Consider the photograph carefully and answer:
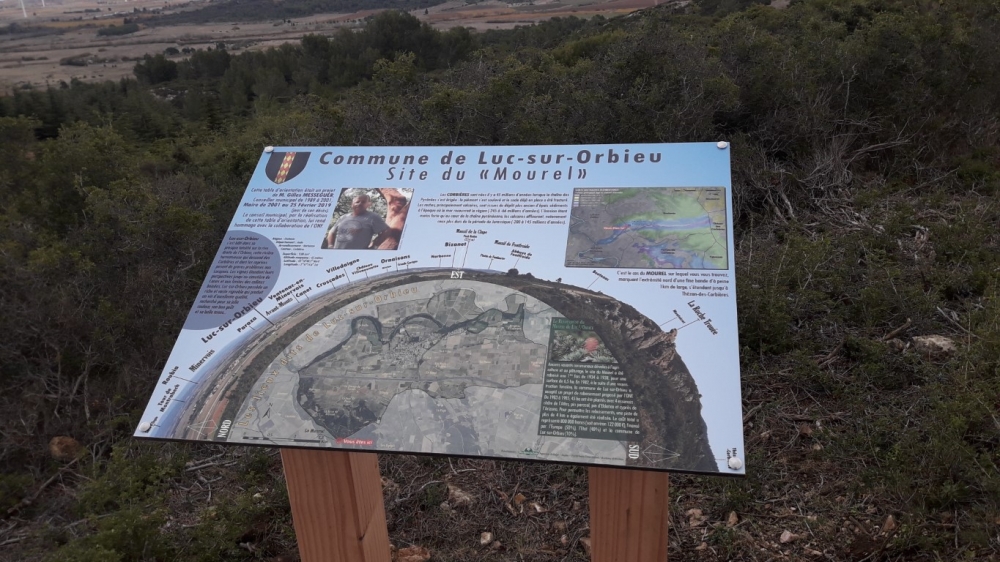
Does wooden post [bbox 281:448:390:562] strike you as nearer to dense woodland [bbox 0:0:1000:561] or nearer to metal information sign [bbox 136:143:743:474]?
metal information sign [bbox 136:143:743:474]

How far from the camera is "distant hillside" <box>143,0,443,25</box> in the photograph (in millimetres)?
33656

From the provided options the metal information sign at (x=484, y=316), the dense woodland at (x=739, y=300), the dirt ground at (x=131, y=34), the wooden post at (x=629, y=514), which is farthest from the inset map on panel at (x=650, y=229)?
the dirt ground at (x=131, y=34)

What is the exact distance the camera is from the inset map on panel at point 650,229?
69.8 inches

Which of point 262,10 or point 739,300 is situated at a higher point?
point 262,10

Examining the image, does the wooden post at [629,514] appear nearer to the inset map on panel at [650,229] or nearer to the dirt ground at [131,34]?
the inset map on panel at [650,229]

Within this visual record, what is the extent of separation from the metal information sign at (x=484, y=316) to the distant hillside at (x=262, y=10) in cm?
3120

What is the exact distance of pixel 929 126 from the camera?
573 cm

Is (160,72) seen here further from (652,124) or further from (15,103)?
(652,124)

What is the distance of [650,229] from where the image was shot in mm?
1830

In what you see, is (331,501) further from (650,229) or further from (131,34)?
(131,34)

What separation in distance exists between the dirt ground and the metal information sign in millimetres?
14344

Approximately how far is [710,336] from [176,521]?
280 centimetres

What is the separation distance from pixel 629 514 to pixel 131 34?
52240mm

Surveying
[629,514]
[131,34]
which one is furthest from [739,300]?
[131,34]
